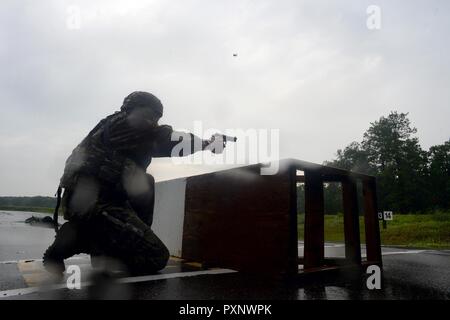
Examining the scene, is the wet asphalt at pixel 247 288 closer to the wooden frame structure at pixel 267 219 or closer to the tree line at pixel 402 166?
the wooden frame structure at pixel 267 219

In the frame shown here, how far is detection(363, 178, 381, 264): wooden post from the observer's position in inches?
174

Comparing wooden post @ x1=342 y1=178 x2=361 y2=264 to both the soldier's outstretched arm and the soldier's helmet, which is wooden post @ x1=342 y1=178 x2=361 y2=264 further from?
the soldier's helmet

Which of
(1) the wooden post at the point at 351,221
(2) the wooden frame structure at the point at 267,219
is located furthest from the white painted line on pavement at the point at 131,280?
(1) the wooden post at the point at 351,221

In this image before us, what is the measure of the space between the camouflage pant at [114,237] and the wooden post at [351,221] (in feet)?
7.60

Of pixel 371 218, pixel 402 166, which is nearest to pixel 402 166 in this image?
pixel 402 166

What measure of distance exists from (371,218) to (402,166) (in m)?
59.6

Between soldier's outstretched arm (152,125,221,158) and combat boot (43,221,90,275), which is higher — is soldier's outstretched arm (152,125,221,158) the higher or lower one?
the higher one

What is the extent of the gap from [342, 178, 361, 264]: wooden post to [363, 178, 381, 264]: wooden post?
0.23 m

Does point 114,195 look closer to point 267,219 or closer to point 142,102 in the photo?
point 142,102

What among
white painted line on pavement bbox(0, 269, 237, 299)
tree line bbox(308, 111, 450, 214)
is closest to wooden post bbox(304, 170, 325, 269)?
white painted line on pavement bbox(0, 269, 237, 299)

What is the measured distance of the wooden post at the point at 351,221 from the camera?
425 cm
